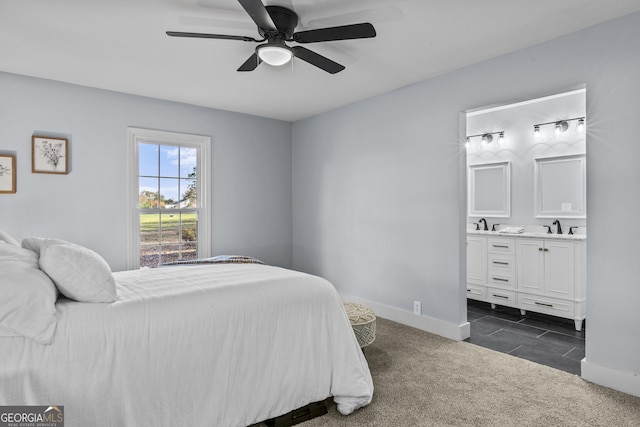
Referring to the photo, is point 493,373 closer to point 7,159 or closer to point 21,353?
point 21,353

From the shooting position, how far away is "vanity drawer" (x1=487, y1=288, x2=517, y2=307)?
436 centimetres

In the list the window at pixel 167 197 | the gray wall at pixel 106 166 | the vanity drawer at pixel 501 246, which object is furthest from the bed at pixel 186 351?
the vanity drawer at pixel 501 246

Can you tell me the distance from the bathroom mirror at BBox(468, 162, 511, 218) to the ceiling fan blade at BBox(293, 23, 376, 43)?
3.44 metres

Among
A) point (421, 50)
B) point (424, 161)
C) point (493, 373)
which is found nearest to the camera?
point (493, 373)

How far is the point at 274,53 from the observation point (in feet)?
7.83

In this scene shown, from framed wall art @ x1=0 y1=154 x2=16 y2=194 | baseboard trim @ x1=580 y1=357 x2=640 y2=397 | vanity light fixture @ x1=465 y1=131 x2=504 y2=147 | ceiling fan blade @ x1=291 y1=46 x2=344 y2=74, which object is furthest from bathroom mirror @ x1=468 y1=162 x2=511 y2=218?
framed wall art @ x1=0 y1=154 x2=16 y2=194

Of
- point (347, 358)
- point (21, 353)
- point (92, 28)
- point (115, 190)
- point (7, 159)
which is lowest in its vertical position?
point (347, 358)

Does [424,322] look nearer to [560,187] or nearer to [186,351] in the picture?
[560,187]

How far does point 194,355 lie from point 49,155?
2987 mm

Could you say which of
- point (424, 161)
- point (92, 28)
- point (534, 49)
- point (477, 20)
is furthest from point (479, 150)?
point (92, 28)

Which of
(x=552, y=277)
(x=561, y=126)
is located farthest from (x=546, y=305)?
(x=561, y=126)

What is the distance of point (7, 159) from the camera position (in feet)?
11.2

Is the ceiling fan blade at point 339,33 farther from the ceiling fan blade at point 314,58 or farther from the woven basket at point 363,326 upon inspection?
the woven basket at point 363,326

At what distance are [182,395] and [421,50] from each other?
295cm
